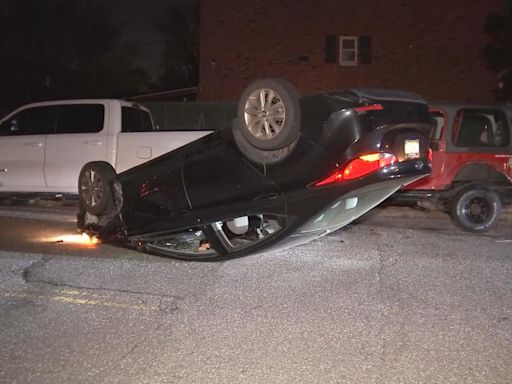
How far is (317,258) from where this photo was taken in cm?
673

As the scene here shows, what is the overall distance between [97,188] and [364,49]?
1506cm

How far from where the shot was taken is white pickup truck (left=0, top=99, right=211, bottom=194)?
891 cm

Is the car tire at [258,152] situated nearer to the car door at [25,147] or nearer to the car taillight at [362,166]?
the car taillight at [362,166]

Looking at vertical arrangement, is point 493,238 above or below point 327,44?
below

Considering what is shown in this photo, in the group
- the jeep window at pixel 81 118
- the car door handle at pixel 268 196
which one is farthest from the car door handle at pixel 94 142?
the car door handle at pixel 268 196

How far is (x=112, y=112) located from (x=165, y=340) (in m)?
5.56

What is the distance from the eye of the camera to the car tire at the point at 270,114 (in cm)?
510

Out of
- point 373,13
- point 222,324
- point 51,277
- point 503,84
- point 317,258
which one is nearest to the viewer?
point 222,324

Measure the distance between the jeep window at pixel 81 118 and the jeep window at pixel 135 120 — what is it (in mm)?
358

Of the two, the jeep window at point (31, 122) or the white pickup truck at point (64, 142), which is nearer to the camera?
the white pickup truck at point (64, 142)

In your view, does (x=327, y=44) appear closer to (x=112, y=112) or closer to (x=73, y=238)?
(x=112, y=112)

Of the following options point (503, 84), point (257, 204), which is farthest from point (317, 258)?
point (503, 84)

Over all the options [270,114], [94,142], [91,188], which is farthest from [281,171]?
[94,142]

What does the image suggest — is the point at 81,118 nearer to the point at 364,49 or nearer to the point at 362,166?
the point at 362,166
